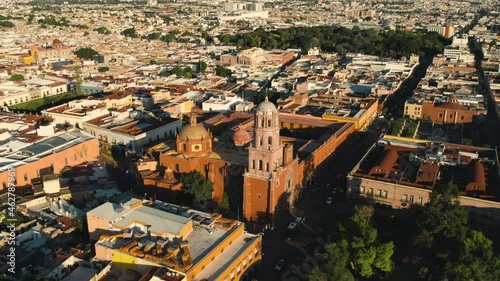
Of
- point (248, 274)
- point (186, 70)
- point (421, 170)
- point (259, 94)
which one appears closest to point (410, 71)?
point (259, 94)

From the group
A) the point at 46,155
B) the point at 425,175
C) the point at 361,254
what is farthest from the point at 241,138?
the point at 46,155

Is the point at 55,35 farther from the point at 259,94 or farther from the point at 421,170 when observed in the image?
the point at 421,170

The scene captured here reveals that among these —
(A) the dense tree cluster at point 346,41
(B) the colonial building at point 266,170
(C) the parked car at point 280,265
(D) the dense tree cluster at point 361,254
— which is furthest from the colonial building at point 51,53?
(D) the dense tree cluster at point 361,254

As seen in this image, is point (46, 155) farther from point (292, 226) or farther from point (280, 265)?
point (280, 265)

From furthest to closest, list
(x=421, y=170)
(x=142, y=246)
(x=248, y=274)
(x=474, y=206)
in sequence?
(x=421, y=170) → (x=474, y=206) → (x=248, y=274) → (x=142, y=246)

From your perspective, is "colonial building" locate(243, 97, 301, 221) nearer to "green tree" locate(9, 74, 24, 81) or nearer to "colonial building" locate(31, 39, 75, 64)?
"green tree" locate(9, 74, 24, 81)

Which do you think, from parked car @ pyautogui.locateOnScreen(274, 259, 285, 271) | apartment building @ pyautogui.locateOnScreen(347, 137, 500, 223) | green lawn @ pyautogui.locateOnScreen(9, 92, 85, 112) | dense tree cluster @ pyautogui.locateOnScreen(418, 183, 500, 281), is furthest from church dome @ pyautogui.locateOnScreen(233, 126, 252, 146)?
green lawn @ pyautogui.locateOnScreen(9, 92, 85, 112)
